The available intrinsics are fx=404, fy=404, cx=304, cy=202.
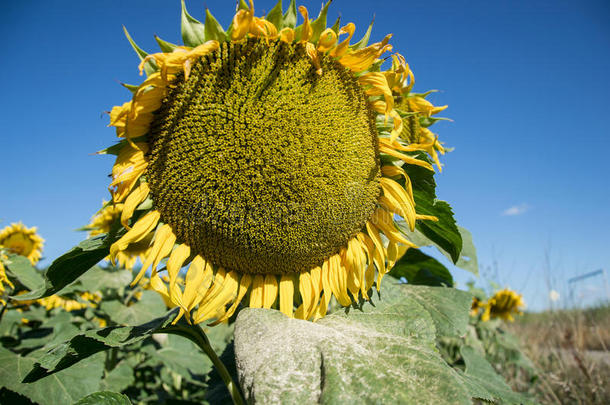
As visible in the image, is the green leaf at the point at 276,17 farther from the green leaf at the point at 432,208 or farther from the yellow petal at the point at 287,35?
the green leaf at the point at 432,208

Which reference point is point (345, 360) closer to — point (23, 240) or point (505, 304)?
point (23, 240)

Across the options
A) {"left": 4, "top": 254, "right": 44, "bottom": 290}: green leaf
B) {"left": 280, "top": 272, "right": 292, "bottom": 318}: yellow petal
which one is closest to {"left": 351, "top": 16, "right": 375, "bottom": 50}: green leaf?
{"left": 280, "top": 272, "right": 292, "bottom": 318}: yellow petal

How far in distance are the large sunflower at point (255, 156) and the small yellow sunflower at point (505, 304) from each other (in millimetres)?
5566

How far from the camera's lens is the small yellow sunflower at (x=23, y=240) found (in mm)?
4898

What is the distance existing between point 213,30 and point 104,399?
4.37 ft

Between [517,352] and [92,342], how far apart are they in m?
5.98

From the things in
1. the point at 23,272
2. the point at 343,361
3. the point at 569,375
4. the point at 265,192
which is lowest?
the point at 569,375

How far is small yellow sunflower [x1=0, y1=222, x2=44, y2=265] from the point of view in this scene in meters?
4.90

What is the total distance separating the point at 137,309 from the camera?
3721 millimetres

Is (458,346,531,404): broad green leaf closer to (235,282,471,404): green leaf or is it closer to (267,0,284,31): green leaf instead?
(235,282,471,404): green leaf

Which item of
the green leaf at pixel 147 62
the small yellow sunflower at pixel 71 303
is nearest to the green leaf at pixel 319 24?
the green leaf at pixel 147 62

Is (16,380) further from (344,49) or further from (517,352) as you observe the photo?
(517,352)

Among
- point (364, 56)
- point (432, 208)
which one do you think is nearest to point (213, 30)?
point (364, 56)

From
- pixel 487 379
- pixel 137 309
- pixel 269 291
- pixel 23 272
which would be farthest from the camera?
pixel 137 309
